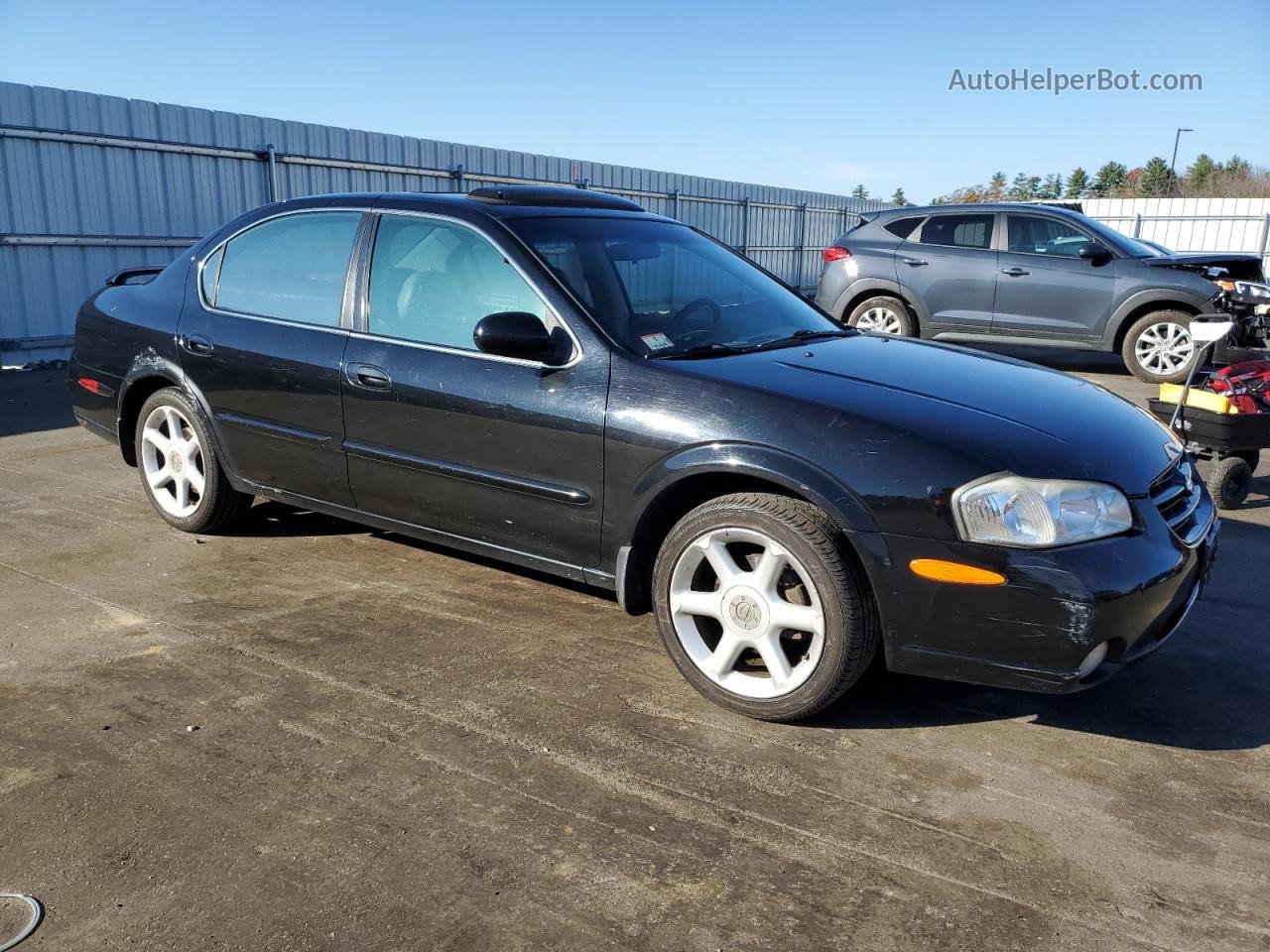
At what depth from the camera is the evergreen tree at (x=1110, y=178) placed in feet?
350

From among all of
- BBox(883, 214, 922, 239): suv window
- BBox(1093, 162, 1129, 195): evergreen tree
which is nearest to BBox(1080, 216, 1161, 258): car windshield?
BBox(883, 214, 922, 239): suv window

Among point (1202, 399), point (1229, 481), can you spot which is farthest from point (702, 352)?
point (1229, 481)

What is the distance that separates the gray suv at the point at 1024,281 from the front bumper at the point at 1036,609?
7.26 metres

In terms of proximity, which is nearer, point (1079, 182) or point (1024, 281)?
point (1024, 281)

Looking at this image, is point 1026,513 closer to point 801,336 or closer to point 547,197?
point 801,336

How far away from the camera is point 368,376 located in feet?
13.0

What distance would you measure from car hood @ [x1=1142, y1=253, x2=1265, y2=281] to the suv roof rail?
25.0 ft

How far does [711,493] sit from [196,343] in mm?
2643

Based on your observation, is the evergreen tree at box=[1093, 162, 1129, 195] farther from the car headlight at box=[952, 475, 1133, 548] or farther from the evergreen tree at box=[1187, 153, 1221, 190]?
the car headlight at box=[952, 475, 1133, 548]

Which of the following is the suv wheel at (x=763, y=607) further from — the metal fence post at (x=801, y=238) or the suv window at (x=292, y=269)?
the metal fence post at (x=801, y=238)

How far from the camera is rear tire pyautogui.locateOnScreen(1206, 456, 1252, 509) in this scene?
18.5 feet

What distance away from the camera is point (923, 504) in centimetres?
286

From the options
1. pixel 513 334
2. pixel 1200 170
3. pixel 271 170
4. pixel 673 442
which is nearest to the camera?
pixel 673 442

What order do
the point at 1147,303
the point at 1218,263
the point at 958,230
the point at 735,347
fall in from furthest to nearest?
the point at 958,230, the point at 1147,303, the point at 1218,263, the point at 735,347
